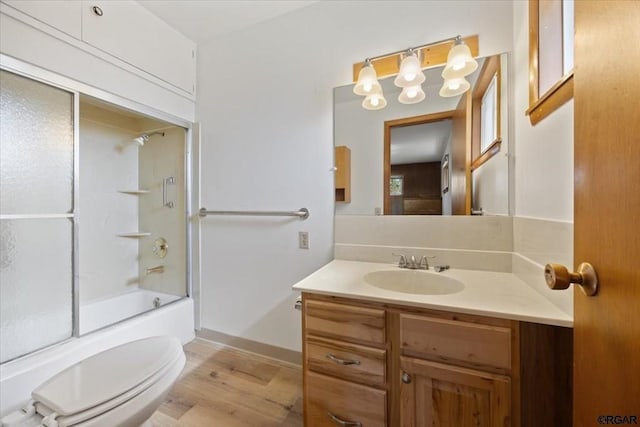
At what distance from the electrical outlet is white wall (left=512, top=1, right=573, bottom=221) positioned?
45.6 inches

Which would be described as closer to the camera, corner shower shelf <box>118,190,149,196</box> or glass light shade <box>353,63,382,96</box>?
glass light shade <box>353,63,382,96</box>

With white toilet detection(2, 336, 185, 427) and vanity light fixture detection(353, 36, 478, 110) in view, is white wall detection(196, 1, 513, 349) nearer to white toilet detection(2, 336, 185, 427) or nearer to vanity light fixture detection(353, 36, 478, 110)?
vanity light fixture detection(353, 36, 478, 110)

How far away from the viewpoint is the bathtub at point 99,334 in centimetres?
119

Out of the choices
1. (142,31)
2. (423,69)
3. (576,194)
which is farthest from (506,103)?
(142,31)

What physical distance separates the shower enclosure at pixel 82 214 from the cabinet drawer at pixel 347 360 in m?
1.40

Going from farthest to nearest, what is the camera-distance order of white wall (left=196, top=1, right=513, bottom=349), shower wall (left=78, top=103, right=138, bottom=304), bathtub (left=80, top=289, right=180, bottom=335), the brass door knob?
shower wall (left=78, top=103, right=138, bottom=304), bathtub (left=80, top=289, right=180, bottom=335), white wall (left=196, top=1, right=513, bottom=349), the brass door knob

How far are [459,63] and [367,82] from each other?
457mm

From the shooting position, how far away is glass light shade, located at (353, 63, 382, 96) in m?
1.46

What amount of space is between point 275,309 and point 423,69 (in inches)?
69.8

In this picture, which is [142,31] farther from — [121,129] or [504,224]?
[504,224]

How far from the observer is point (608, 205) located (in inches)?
18.6

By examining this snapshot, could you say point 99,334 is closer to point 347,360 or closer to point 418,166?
point 347,360
